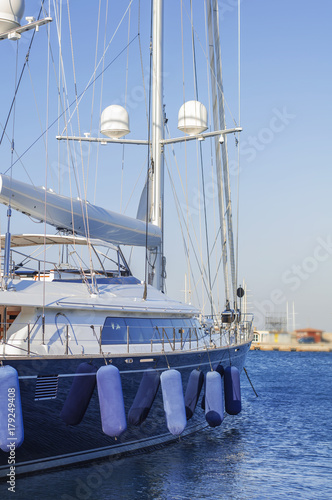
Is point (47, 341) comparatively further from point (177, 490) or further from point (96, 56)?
point (96, 56)

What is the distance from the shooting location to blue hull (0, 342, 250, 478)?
12.2 metres

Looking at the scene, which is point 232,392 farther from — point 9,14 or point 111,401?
point 9,14

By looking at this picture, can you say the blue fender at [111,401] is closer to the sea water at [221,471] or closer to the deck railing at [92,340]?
the deck railing at [92,340]

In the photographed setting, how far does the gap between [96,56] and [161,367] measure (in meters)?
10.7

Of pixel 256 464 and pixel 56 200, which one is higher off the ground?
pixel 56 200

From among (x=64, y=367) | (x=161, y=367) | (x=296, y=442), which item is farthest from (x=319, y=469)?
(x=64, y=367)

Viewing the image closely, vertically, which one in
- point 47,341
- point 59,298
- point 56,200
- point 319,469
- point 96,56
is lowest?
point 319,469

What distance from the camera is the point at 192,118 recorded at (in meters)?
22.1

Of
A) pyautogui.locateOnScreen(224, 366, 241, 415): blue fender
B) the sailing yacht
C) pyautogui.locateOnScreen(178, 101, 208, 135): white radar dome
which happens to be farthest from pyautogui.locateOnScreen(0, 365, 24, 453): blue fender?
pyautogui.locateOnScreen(178, 101, 208, 135): white radar dome

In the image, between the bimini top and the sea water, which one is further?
the bimini top

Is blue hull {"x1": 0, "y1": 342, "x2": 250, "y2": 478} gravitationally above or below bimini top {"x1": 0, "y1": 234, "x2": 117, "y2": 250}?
below

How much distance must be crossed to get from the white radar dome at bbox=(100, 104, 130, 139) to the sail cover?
600cm

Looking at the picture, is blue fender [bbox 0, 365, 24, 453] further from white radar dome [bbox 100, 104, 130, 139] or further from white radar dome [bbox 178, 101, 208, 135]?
white radar dome [bbox 100, 104, 130, 139]

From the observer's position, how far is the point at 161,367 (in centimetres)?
1512
